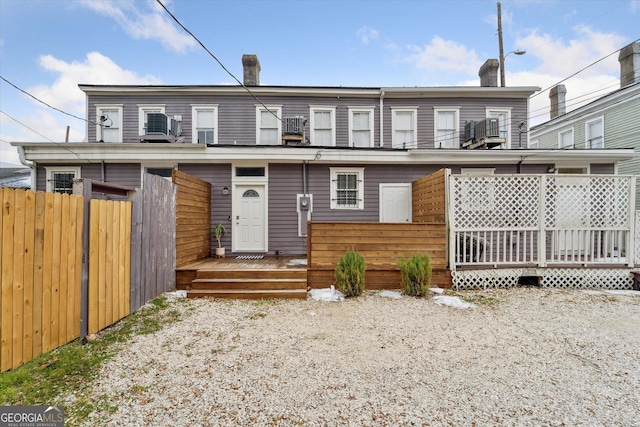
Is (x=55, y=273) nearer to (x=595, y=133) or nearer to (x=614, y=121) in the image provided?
(x=614, y=121)

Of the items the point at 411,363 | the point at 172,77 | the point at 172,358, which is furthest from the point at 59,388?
the point at 172,77

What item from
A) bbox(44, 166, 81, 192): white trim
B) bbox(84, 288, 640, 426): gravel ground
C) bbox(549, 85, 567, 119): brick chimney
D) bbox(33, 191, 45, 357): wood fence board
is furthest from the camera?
bbox(549, 85, 567, 119): brick chimney

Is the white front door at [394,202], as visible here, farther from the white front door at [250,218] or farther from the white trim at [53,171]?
the white trim at [53,171]

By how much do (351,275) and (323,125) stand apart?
6.84 meters

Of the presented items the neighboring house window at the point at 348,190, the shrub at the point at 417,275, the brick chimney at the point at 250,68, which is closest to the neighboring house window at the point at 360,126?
the neighboring house window at the point at 348,190

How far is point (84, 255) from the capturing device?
11.3ft

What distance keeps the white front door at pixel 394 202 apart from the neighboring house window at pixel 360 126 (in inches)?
97.2

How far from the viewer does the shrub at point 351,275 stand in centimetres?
541

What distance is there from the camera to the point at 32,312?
283cm

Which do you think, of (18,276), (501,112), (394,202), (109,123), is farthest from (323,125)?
(18,276)

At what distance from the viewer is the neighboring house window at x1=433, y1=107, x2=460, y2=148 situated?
413 inches

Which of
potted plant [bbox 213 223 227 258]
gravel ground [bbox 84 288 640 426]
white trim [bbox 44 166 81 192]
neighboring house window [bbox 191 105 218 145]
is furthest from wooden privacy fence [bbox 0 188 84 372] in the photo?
neighboring house window [bbox 191 105 218 145]

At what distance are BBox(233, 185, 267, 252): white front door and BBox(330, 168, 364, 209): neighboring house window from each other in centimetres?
225

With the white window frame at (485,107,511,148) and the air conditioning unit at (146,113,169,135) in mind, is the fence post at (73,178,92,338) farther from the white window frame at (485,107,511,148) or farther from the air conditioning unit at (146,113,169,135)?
the white window frame at (485,107,511,148)
